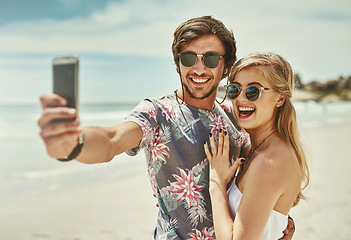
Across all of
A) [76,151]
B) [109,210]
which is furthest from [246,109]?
[109,210]

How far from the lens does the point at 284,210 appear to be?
205 centimetres

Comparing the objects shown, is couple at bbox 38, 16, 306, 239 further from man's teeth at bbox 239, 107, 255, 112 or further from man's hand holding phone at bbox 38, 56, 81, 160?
man's hand holding phone at bbox 38, 56, 81, 160

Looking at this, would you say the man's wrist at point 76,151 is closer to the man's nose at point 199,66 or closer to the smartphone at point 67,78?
the smartphone at point 67,78

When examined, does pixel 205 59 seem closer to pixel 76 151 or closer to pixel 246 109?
pixel 246 109

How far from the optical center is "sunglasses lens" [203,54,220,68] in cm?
229

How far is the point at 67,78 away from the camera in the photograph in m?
1.20

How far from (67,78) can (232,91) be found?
1248mm

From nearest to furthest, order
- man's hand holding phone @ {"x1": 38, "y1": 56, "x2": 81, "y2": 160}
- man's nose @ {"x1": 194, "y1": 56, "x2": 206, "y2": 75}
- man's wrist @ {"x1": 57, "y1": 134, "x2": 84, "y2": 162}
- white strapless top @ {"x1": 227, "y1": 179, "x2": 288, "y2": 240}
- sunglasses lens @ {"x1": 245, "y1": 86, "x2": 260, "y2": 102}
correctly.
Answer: man's hand holding phone @ {"x1": 38, "y1": 56, "x2": 81, "y2": 160} → man's wrist @ {"x1": 57, "y1": 134, "x2": 84, "y2": 162} → white strapless top @ {"x1": 227, "y1": 179, "x2": 288, "y2": 240} → sunglasses lens @ {"x1": 245, "y1": 86, "x2": 260, "y2": 102} → man's nose @ {"x1": 194, "y1": 56, "x2": 206, "y2": 75}

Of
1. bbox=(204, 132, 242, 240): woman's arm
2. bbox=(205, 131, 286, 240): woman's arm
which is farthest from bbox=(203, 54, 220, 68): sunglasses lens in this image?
bbox=(205, 131, 286, 240): woman's arm

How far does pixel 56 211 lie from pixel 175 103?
4938 mm

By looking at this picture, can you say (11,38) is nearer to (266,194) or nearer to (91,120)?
(91,120)

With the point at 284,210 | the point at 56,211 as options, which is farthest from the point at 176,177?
the point at 56,211

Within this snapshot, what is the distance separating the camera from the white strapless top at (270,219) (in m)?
2.04

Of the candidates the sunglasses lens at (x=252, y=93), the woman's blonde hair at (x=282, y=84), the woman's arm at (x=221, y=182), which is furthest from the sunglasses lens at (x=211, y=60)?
the woman's arm at (x=221, y=182)
